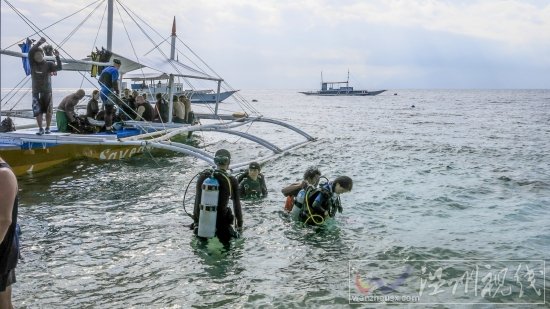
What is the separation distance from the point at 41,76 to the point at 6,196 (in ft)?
29.1

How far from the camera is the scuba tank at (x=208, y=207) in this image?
6500 millimetres

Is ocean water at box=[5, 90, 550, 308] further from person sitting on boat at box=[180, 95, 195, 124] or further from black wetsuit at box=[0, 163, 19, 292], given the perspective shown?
person sitting on boat at box=[180, 95, 195, 124]

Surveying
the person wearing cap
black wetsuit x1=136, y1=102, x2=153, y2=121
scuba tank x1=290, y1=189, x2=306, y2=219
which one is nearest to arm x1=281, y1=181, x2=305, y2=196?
scuba tank x1=290, y1=189, x2=306, y2=219

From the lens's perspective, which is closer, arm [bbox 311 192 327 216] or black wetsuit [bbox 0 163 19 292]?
black wetsuit [bbox 0 163 19 292]

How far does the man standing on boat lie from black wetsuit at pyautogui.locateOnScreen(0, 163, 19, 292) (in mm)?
11668

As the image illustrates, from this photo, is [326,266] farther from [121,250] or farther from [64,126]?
[64,126]

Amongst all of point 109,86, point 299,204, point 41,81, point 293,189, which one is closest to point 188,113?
point 109,86

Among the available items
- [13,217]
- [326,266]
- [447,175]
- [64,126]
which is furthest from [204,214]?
[447,175]

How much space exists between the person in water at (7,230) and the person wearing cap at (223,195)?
10.4 feet

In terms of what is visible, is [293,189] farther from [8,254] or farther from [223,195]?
[8,254]

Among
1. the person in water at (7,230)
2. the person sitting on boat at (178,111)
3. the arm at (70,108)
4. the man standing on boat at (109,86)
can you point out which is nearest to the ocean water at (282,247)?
the arm at (70,108)

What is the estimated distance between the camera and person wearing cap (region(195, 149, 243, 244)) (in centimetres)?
667

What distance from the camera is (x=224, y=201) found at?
22.2ft

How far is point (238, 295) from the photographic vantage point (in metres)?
5.85
